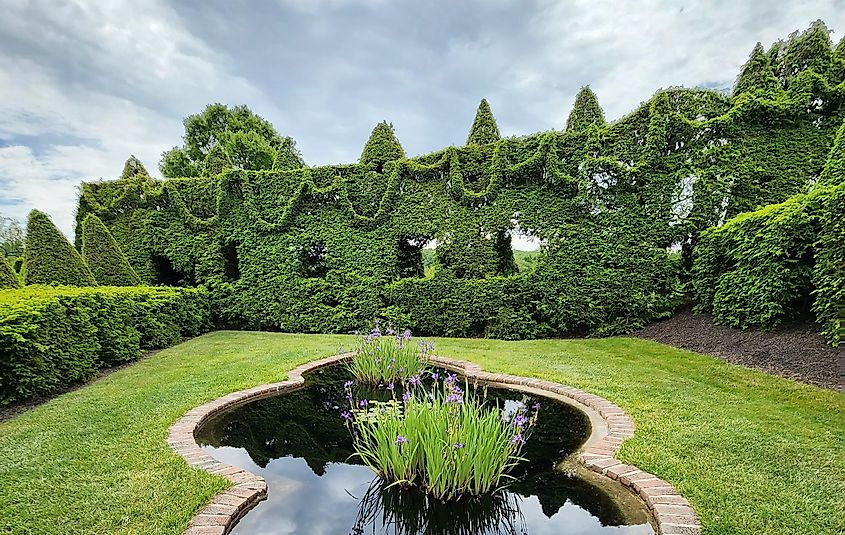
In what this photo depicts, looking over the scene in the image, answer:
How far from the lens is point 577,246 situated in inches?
335

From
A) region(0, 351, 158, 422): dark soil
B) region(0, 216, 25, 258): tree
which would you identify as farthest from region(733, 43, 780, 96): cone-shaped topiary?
region(0, 216, 25, 258): tree

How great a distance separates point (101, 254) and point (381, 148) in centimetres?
654

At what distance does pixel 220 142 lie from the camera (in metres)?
22.5

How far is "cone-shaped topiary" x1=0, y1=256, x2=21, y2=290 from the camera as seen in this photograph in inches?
272

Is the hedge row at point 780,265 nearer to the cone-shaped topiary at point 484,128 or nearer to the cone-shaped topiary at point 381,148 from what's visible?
the cone-shaped topiary at point 484,128

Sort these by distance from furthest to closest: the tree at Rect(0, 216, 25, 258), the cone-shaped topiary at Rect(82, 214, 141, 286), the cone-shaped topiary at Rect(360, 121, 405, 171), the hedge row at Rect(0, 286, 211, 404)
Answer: the tree at Rect(0, 216, 25, 258) < the cone-shaped topiary at Rect(360, 121, 405, 171) < the cone-shaped topiary at Rect(82, 214, 141, 286) < the hedge row at Rect(0, 286, 211, 404)

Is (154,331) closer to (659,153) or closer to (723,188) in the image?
(659,153)

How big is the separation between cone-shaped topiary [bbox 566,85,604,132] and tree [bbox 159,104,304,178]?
17.8 meters

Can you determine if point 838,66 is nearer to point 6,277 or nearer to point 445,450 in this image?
point 445,450

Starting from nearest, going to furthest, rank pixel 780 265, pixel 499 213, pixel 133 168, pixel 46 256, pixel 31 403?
pixel 31 403
pixel 780 265
pixel 46 256
pixel 499 213
pixel 133 168

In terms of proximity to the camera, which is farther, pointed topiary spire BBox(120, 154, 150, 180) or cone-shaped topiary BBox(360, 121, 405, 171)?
pointed topiary spire BBox(120, 154, 150, 180)

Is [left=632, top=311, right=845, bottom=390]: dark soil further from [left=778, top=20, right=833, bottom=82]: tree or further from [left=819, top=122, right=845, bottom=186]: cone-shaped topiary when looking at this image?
[left=778, top=20, right=833, bottom=82]: tree

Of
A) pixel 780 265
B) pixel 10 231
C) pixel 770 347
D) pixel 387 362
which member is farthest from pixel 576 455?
pixel 10 231

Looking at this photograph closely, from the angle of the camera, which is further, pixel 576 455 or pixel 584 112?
pixel 584 112
